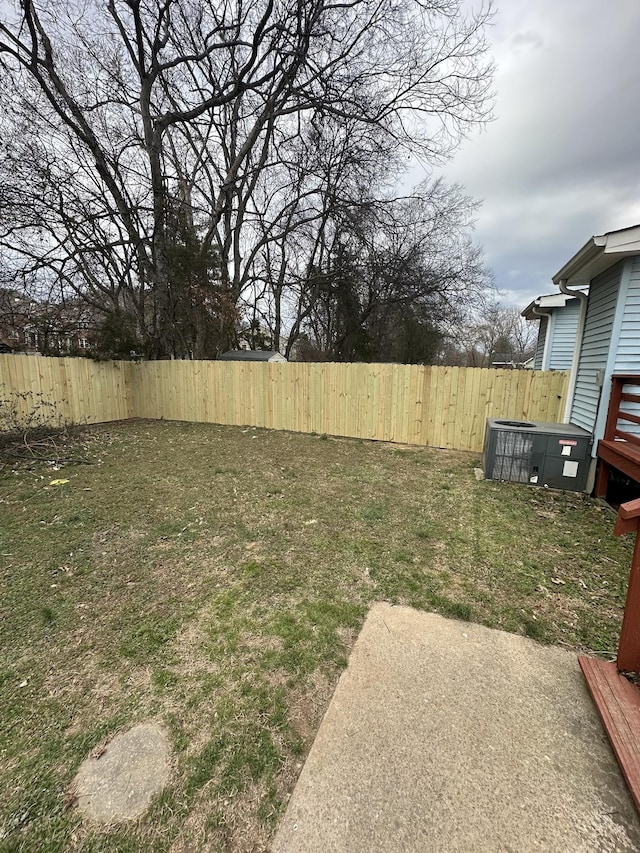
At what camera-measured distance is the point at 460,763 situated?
Result: 1.29m

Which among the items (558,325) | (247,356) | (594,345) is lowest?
(247,356)

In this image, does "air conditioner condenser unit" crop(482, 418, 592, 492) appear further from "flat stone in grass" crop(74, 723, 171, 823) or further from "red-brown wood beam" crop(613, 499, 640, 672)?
"flat stone in grass" crop(74, 723, 171, 823)

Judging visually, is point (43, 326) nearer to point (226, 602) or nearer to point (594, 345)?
point (226, 602)

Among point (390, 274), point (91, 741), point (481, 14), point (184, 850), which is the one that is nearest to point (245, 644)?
point (91, 741)

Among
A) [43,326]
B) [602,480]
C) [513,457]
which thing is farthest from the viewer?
[43,326]

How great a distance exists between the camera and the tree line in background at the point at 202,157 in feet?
26.1

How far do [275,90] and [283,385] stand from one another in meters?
8.94

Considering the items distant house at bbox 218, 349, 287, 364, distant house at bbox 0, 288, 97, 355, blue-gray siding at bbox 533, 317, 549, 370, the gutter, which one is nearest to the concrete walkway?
the gutter

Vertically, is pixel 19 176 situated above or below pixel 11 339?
above

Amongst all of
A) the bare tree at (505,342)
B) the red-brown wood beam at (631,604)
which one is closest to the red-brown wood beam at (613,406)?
the red-brown wood beam at (631,604)

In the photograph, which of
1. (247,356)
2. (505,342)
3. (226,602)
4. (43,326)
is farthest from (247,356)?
(505,342)

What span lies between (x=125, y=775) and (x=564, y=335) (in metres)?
9.96

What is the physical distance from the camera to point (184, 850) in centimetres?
106

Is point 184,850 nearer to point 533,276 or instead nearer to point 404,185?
point 404,185
